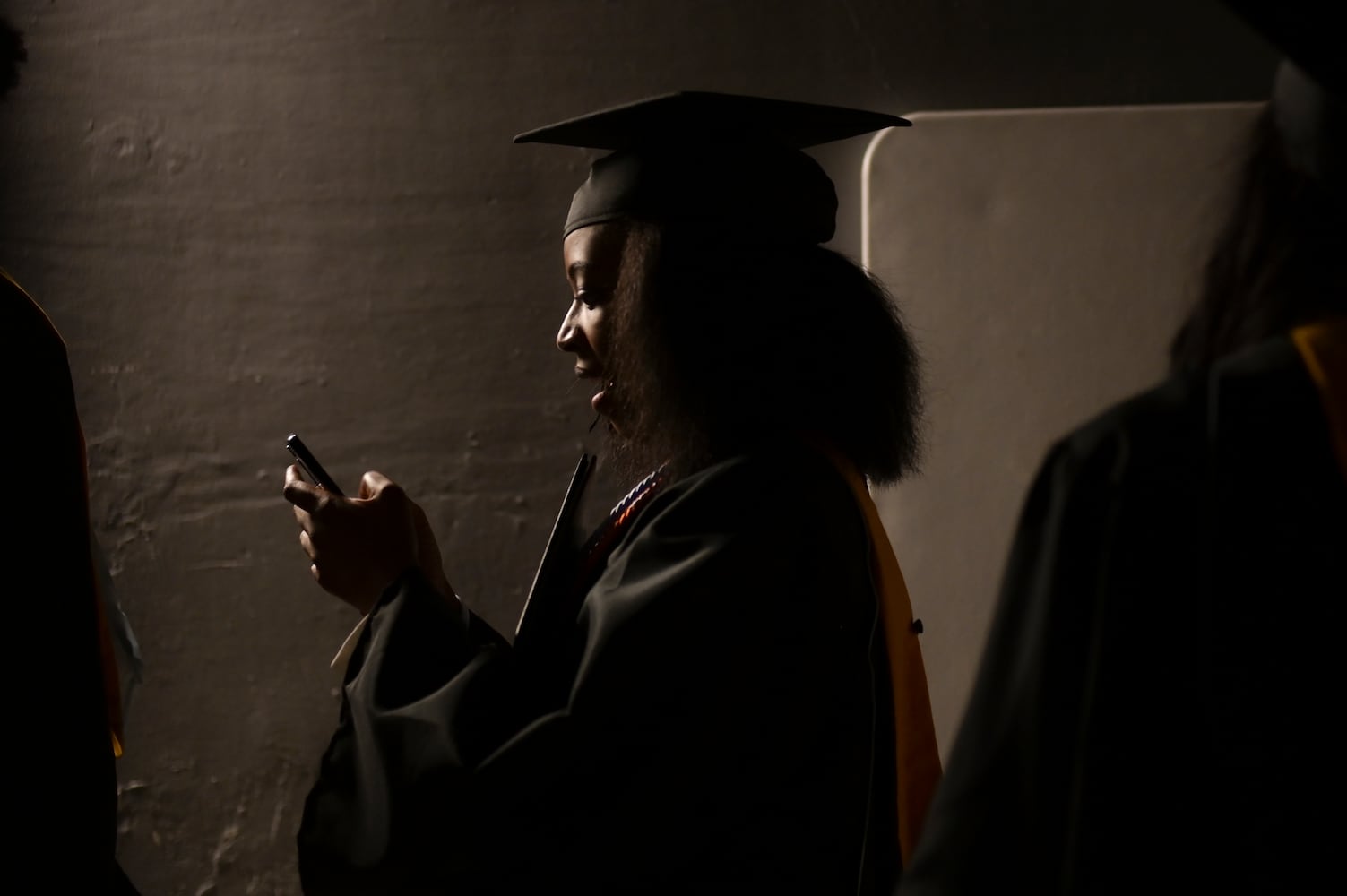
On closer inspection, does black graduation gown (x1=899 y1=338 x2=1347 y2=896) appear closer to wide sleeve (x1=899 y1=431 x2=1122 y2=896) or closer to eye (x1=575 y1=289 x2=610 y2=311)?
wide sleeve (x1=899 y1=431 x2=1122 y2=896)

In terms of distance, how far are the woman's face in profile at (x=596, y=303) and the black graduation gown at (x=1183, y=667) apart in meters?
0.64

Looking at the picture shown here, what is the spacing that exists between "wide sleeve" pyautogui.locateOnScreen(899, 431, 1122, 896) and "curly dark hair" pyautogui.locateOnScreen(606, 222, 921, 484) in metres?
0.52

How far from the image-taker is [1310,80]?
1.98 ft

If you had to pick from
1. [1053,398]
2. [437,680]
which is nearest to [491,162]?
[1053,398]

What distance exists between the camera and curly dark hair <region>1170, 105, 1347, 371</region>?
1.96 feet

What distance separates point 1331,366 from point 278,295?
5.61 ft

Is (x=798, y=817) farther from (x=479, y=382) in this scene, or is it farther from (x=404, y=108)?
(x=404, y=108)

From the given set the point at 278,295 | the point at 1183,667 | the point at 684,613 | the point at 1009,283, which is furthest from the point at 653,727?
the point at 278,295

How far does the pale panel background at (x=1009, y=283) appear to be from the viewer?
1.81 metres

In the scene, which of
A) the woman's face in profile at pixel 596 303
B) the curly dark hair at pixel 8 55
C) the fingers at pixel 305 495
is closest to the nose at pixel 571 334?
the woman's face in profile at pixel 596 303

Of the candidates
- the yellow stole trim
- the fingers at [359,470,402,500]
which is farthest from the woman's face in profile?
the yellow stole trim

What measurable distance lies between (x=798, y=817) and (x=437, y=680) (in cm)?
33

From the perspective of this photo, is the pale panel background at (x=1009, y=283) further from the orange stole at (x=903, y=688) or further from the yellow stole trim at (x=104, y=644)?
the yellow stole trim at (x=104, y=644)

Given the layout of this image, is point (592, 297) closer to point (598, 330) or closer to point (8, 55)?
point (598, 330)
